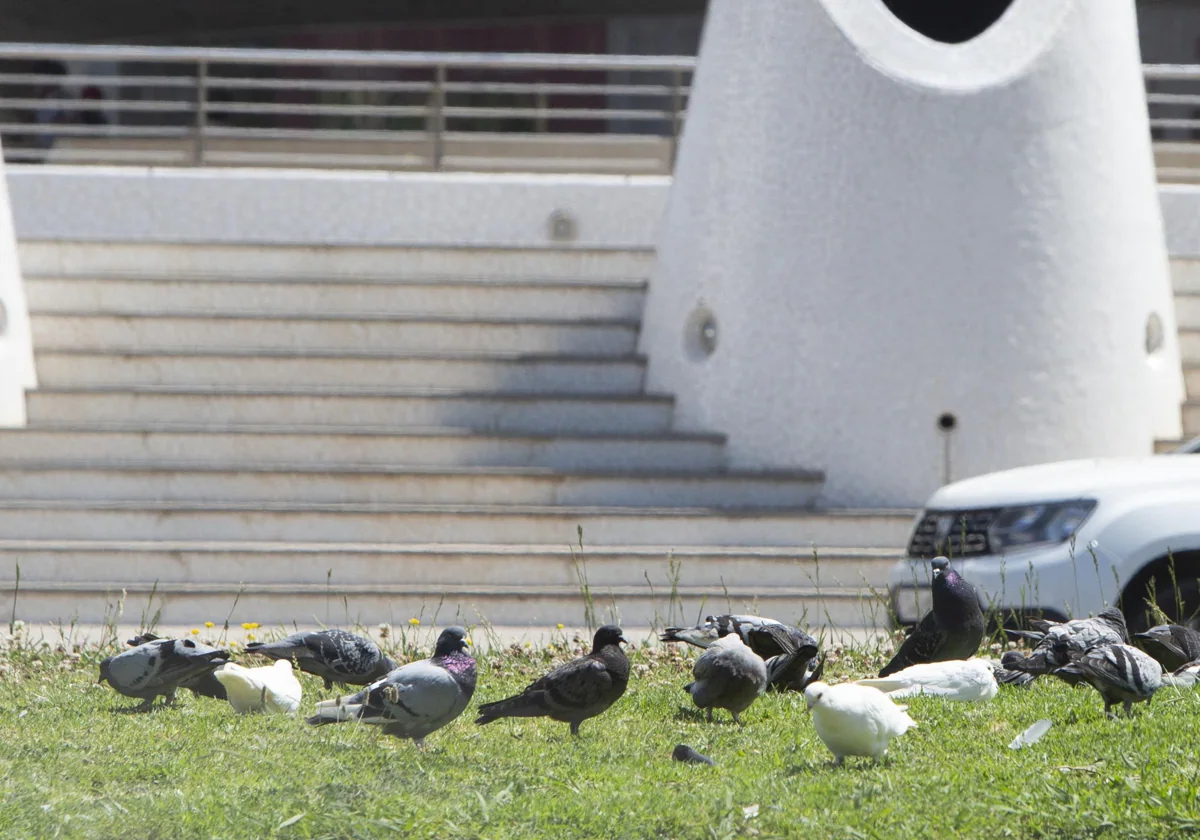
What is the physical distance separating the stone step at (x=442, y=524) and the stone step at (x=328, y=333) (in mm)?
1818

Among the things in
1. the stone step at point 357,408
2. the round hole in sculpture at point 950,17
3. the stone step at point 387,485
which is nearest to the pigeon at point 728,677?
the stone step at point 387,485

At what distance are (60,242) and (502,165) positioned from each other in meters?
4.61

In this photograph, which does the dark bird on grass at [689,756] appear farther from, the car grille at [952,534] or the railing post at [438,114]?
the railing post at [438,114]

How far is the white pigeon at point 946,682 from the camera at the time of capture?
576cm

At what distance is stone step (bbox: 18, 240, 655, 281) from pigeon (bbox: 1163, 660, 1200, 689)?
682 cm

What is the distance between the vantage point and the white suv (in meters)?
7.10

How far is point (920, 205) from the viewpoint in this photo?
1020 cm

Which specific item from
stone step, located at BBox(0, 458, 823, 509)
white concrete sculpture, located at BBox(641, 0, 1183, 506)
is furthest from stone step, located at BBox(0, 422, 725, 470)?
white concrete sculpture, located at BBox(641, 0, 1183, 506)

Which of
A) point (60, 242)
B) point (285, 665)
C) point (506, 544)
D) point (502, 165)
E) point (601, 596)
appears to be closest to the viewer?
point (285, 665)

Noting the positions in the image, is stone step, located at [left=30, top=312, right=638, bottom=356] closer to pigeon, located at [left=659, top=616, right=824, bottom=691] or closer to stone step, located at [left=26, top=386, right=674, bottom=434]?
stone step, located at [left=26, top=386, right=674, bottom=434]

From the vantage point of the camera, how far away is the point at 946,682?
579cm

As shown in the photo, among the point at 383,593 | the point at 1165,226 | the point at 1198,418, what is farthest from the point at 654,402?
the point at 1165,226

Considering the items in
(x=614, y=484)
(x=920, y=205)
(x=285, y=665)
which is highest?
(x=920, y=205)

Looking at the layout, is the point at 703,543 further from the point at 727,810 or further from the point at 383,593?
the point at 727,810
